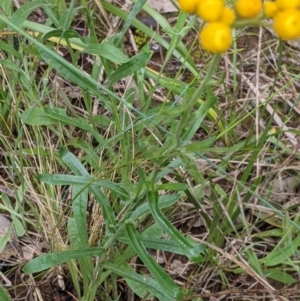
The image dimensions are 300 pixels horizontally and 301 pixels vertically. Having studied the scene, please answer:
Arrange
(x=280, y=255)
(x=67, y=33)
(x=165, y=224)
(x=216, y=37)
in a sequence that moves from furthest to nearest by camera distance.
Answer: (x=280, y=255) → (x=67, y=33) → (x=165, y=224) → (x=216, y=37)

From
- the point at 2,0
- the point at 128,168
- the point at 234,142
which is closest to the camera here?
the point at 128,168

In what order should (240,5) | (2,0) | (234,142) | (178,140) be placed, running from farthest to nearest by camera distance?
(234,142), (2,0), (178,140), (240,5)

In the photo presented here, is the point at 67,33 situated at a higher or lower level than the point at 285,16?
lower

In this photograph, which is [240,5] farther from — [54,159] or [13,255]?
[13,255]

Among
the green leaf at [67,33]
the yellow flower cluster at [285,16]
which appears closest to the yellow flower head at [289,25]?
the yellow flower cluster at [285,16]

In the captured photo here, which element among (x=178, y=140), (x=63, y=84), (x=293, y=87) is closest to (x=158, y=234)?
(x=178, y=140)

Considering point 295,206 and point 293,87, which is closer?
point 295,206

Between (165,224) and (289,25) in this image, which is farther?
(165,224)

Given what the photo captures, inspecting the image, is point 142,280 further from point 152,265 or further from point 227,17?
point 227,17

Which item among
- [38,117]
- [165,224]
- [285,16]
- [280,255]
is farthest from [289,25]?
[280,255]
